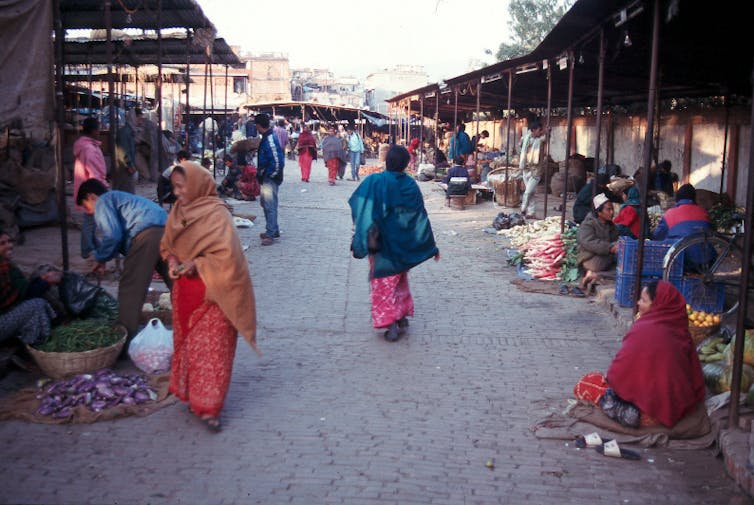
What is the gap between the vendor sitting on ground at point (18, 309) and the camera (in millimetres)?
5426

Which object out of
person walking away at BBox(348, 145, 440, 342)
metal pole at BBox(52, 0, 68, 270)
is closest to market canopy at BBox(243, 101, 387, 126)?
metal pole at BBox(52, 0, 68, 270)

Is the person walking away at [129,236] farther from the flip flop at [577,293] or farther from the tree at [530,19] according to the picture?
the tree at [530,19]

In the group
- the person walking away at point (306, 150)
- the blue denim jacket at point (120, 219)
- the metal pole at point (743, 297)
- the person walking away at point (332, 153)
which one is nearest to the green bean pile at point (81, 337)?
the blue denim jacket at point (120, 219)

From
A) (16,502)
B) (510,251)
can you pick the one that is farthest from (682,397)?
(510,251)

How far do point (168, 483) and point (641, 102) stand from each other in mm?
16778

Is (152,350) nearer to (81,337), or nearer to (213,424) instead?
(81,337)

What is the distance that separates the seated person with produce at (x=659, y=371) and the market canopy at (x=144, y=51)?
10.8 m

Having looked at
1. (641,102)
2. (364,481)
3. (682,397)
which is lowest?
(364,481)

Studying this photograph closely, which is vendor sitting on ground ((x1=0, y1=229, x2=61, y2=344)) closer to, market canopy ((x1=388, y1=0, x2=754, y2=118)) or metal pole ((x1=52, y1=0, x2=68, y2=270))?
metal pole ((x1=52, y1=0, x2=68, y2=270))

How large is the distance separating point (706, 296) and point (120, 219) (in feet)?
18.0

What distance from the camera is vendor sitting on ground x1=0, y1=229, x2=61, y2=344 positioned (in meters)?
5.43

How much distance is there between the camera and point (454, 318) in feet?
25.5

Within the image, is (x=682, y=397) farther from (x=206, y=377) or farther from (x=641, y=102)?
(x=641, y=102)

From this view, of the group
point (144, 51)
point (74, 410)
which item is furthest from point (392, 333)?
point (144, 51)
